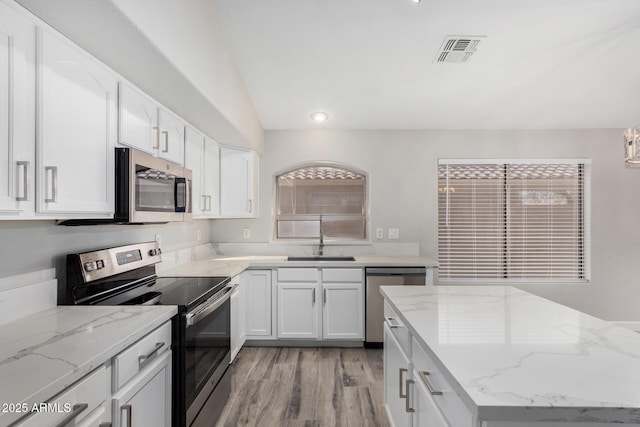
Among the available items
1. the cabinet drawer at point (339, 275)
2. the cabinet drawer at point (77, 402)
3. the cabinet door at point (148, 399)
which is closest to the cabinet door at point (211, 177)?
the cabinet drawer at point (339, 275)

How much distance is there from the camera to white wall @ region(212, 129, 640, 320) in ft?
13.1

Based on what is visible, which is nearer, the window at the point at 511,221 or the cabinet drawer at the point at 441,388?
the cabinet drawer at the point at 441,388

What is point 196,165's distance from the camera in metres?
2.84

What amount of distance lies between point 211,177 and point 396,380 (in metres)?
2.29

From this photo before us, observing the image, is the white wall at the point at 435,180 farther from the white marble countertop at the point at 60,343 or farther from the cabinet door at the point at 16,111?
the cabinet door at the point at 16,111

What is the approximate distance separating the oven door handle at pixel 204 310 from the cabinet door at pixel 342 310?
51.2 inches

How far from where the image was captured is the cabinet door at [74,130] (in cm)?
127

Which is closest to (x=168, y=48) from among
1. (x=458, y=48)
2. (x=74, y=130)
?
(x=74, y=130)

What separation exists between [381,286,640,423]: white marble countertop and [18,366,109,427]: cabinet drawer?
107 cm

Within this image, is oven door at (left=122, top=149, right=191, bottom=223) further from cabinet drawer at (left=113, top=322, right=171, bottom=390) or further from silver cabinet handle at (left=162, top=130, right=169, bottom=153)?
cabinet drawer at (left=113, top=322, right=171, bottom=390)

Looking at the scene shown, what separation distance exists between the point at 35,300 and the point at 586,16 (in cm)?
370

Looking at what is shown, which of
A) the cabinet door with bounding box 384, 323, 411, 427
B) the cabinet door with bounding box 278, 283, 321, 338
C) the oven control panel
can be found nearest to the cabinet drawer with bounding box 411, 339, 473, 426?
the cabinet door with bounding box 384, 323, 411, 427

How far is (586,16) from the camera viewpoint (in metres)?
2.46

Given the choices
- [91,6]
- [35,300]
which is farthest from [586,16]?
[35,300]
